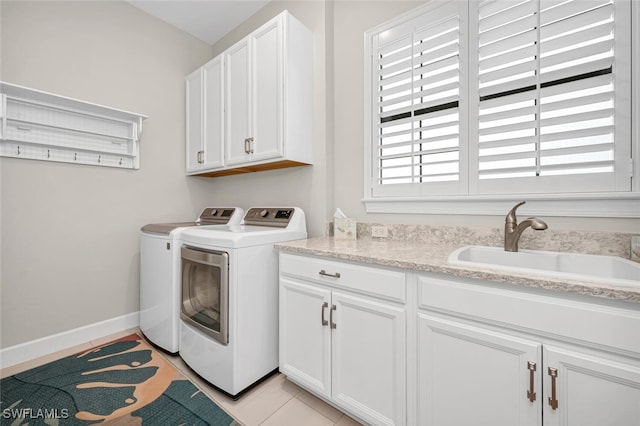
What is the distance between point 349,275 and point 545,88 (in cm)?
135

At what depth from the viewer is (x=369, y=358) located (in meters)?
1.29

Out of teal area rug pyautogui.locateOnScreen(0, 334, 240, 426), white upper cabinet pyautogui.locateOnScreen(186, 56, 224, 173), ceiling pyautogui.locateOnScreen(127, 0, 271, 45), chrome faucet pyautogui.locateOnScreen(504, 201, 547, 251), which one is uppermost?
ceiling pyautogui.locateOnScreen(127, 0, 271, 45)

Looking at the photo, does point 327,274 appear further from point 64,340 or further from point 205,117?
point 64,340

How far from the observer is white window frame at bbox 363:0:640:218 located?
117 cm

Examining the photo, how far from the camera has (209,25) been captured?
8.91 ft

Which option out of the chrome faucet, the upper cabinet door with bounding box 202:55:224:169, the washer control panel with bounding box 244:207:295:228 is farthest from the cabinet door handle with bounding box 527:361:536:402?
the upper cabinet door with bounding box 202:55:224:169

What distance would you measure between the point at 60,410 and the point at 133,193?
162 centimetres

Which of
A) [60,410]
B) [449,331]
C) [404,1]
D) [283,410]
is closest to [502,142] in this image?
[449,331]

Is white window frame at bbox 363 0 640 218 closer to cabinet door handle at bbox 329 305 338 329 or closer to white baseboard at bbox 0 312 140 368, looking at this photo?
cabinet door handle at bbox 329 305 338 329

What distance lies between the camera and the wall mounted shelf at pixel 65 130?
1.87 m

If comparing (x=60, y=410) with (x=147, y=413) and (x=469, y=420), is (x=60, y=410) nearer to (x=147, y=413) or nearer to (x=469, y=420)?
(x=147, y=413)

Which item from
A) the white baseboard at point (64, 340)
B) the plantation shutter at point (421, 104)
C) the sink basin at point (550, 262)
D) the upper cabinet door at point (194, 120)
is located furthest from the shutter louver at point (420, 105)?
the white baseboard at point (64, 340)

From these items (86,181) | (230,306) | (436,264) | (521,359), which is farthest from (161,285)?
(521,359)

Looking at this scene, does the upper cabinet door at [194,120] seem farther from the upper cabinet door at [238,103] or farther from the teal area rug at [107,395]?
the teal area rug at [107,395]
